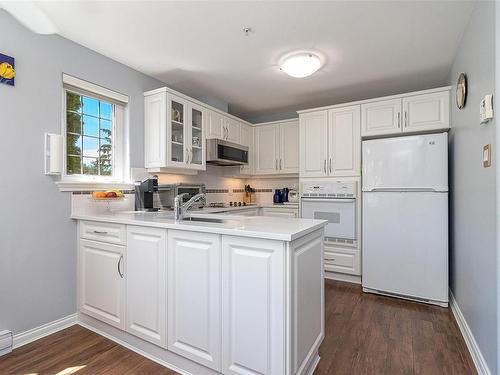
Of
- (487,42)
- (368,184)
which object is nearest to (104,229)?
(368,184)

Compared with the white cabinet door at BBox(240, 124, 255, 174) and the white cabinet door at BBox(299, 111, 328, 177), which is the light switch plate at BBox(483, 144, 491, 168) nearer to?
the white cabinet door at BBox(299, 111, 328, 177)

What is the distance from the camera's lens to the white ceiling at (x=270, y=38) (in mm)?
1969

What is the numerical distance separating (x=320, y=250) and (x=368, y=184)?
1.58 metres

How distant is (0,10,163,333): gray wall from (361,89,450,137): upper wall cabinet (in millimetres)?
2965

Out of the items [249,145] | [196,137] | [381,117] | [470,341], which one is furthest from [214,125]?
[470,341]

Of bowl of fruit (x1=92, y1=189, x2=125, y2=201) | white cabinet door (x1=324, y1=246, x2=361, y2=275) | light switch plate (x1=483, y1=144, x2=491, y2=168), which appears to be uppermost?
light switch plate (x1=483, y1=144, x2=491, y2=168)

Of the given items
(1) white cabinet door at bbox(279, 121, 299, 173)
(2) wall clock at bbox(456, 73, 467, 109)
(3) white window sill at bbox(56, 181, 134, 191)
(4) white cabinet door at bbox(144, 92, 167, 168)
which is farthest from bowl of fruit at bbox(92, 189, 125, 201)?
(2) wall clock at bbox(456, 73, 467, 109)

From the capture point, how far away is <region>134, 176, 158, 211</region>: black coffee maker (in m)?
2.72

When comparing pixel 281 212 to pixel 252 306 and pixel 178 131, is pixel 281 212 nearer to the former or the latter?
pixel 178 131

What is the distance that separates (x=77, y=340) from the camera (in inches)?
82.4

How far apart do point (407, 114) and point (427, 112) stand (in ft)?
0.60

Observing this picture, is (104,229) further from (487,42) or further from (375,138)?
(375,138)

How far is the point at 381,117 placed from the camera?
3.20m

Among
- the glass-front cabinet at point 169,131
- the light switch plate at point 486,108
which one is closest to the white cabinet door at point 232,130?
the glass-front cabinet at point 169,131
